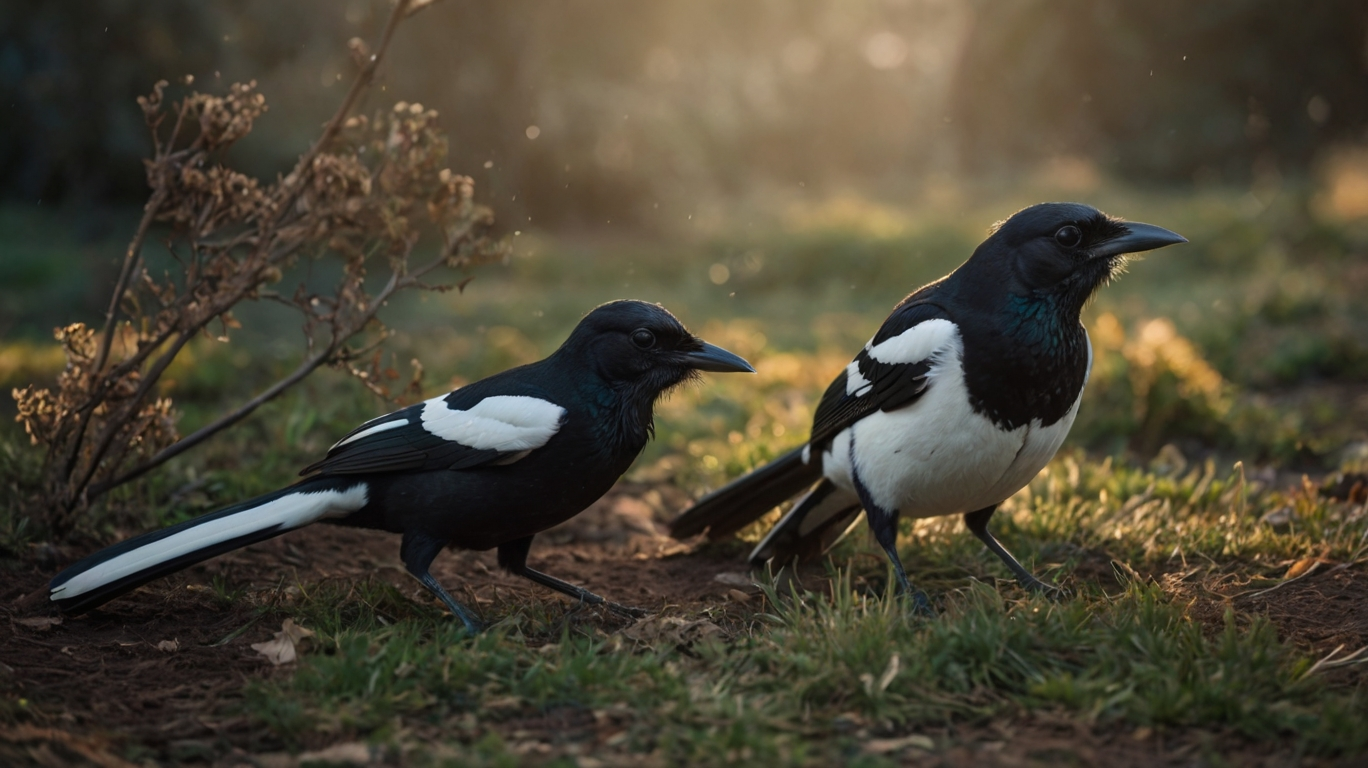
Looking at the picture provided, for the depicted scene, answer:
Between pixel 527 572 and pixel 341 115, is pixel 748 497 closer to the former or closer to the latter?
pixel 527 572

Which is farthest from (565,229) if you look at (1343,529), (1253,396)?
(1343,529)

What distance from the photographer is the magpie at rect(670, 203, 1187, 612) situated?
360cm

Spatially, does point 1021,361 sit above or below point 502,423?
above

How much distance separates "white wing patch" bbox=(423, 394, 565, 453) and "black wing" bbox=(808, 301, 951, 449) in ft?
3.39

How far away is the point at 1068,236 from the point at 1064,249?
50 millimetres

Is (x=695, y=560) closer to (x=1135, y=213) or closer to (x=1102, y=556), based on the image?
(x=1102, y=556)

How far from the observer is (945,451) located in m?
3.64

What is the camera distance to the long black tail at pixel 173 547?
3465mm

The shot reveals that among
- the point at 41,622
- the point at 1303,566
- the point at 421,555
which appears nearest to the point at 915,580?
the point at 1303,566

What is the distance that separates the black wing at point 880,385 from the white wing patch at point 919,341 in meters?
0.02

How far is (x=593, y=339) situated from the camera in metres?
3.83

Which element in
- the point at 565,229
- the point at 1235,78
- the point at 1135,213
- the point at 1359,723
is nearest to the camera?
the point at 1359,723

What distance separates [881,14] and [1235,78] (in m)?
9.97

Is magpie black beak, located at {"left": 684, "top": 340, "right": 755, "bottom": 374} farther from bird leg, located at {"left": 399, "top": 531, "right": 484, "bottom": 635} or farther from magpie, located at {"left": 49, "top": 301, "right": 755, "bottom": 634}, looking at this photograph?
bird leg, located at {"left": 399, "top": 531, "right": 484, "bottom": 635}
